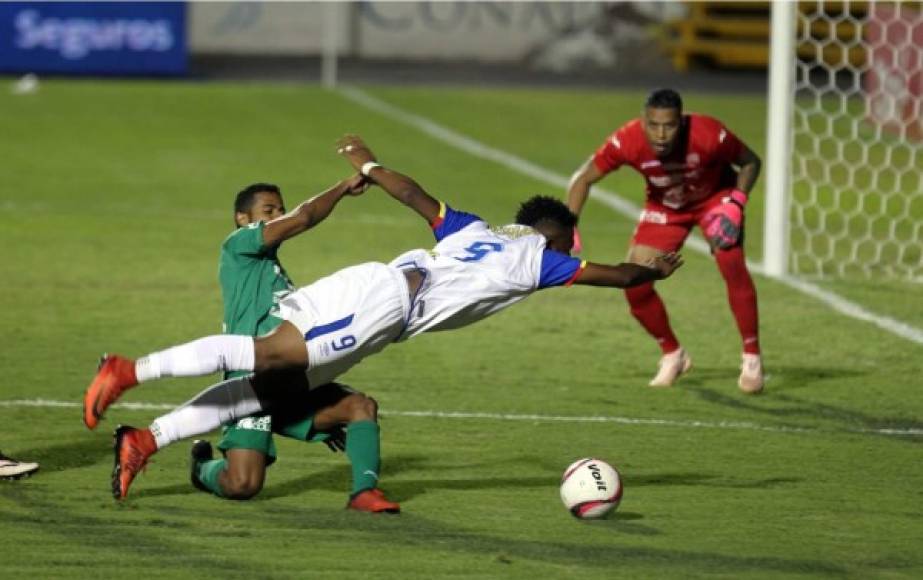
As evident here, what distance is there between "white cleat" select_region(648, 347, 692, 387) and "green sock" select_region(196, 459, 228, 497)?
10.7 ft

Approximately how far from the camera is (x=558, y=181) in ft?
61.1

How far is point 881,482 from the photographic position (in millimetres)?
7516

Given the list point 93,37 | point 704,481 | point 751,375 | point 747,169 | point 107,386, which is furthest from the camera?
point 93,37

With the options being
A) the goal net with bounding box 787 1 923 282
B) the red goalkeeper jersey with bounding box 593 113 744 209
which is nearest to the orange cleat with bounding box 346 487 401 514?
the red goalkeeper jersey with bounding box 593 113 744 209

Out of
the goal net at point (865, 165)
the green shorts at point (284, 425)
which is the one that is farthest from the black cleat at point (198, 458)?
the goal net at point (865, 165)

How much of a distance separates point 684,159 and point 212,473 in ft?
11.9

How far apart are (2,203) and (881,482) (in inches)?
417

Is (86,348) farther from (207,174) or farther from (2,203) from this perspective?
(207,174)

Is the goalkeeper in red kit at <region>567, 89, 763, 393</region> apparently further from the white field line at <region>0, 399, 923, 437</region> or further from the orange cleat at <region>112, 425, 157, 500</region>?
the orange cleat at <region>112, 425, 157, 500</region>

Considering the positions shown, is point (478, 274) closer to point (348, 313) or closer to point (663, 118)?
point (348, 313)

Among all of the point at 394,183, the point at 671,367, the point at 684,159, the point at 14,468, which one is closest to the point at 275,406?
the point at 394,183

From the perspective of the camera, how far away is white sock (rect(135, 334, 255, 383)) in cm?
653

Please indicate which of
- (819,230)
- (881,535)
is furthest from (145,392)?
(819,230)

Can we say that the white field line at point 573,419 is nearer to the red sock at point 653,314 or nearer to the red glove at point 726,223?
the red glove at point 726,223
